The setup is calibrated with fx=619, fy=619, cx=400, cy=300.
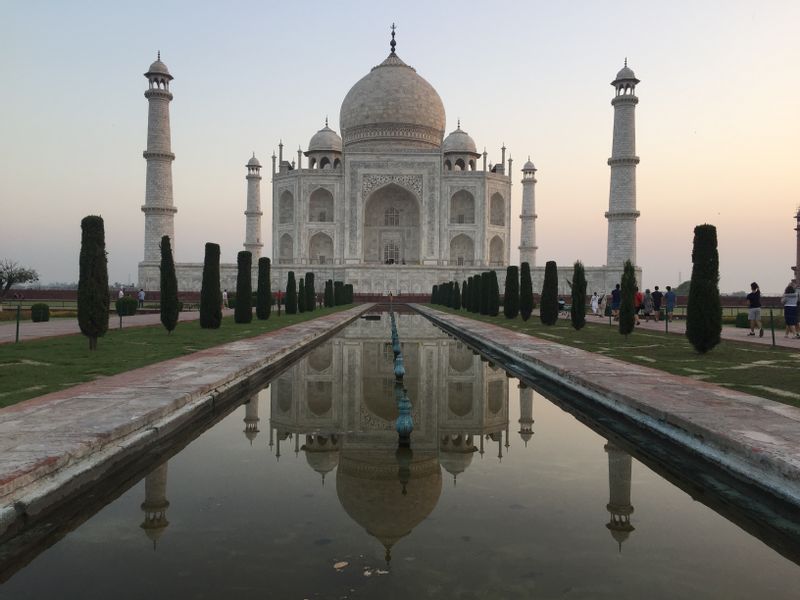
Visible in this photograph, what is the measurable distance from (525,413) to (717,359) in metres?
4.48

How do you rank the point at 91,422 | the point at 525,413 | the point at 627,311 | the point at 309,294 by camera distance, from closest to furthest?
the point at 91,422, the point at 525,413, the point at 627,311, the point at 309,294

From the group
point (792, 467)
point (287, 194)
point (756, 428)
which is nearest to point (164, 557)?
point (792, 467)

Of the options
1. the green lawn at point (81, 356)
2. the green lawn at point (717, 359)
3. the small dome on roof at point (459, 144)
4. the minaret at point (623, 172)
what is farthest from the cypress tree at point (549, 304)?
the small dome on roof at point (459, 144)

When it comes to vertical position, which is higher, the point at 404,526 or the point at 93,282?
the point at 93,282

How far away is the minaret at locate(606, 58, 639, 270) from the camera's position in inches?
1332

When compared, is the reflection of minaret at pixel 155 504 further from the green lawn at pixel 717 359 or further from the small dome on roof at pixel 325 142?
the small dome on roof at pixel 325 142

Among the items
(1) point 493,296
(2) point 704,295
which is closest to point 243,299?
(1) point 493,296

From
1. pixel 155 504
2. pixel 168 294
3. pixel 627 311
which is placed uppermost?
pixel 168 294

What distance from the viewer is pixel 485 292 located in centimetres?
2189

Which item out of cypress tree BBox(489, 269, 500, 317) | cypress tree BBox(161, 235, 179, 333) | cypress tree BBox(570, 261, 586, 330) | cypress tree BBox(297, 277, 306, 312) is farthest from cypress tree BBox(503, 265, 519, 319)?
cypress tree BBox(161, 235, 179, 333)

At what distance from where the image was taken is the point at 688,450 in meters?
3.86

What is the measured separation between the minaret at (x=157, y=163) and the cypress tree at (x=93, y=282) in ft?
84.5

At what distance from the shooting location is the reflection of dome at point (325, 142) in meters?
46.8

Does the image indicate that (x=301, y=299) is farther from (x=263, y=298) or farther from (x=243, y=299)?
(x=243, y=299)
